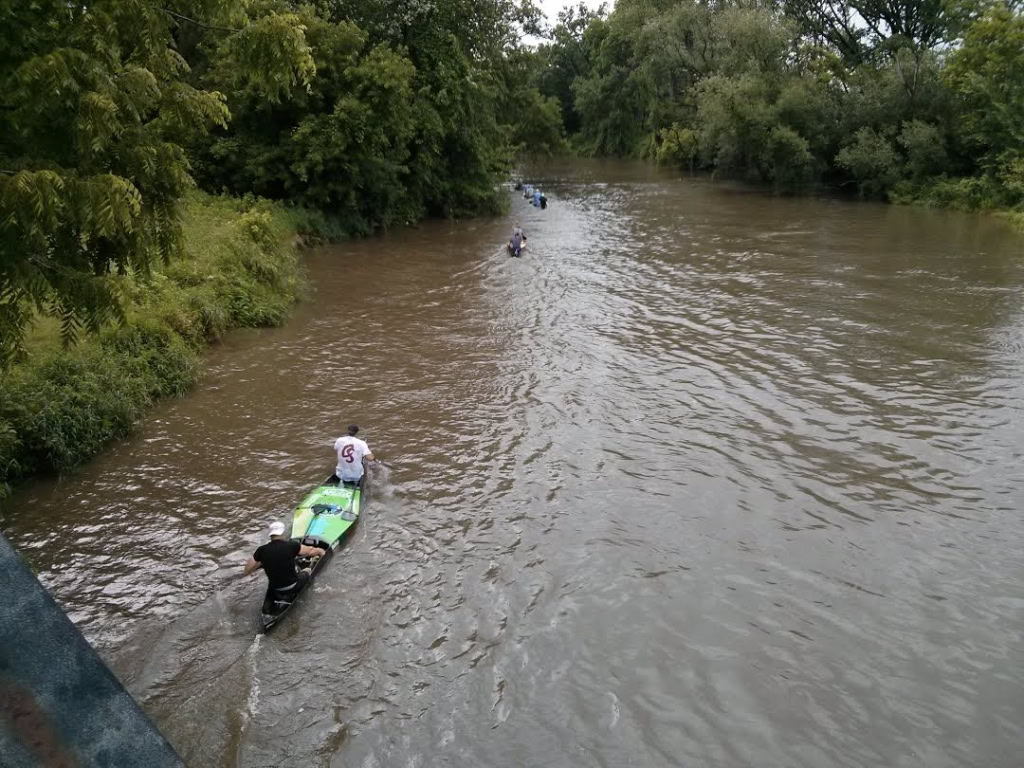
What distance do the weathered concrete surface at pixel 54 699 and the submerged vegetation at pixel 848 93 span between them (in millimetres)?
35431

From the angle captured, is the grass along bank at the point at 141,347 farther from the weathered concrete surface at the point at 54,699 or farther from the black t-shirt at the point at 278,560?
the weathered concrete surface at the point at 54,699

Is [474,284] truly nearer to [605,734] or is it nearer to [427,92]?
[427,92]

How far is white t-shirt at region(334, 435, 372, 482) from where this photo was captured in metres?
10.9

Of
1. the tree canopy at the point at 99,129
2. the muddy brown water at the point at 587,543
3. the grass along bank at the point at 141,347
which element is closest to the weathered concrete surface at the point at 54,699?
the tree canopy at the point at 99,129

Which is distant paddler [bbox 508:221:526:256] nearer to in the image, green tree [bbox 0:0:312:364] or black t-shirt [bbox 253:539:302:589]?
black t-shirt [bbox 253:539:302:589]

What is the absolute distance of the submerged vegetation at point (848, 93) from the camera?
33.8 meters

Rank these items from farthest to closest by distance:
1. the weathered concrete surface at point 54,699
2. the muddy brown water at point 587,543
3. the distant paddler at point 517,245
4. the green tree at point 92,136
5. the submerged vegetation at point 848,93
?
the submerged vegetation at point 848,93
the distant paddler at point 517,245
the muddy brown water at point 587,543
the green tree at point 92,136
the weathered concrete surface at point 54,699

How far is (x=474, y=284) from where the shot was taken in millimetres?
22625

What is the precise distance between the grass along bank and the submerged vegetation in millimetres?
20977

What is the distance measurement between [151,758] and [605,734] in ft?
15.4

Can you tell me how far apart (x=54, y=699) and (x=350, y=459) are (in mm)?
7794

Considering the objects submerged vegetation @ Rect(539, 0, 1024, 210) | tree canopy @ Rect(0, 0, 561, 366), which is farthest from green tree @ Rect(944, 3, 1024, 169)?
tree canopy @ Rect(0, 0, 561, 366)

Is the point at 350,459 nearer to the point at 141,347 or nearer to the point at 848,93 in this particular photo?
the point at 141,347

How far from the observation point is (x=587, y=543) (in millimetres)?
9867
